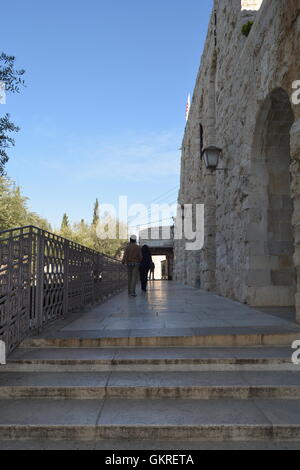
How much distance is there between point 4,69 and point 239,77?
610 cm

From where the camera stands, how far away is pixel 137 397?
10.3ft

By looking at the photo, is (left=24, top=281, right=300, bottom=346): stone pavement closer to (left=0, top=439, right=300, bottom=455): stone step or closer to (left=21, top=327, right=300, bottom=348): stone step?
(left=21, top=327, right=300, bottom=348): stone step

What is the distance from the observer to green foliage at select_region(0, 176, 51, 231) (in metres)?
21.5

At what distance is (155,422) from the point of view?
268cm

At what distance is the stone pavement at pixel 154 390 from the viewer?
2.61 meters

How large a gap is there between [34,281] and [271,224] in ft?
16.8

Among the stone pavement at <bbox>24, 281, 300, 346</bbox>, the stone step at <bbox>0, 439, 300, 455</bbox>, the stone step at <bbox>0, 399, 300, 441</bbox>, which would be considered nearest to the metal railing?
the stone pavement at <bbox>24, 281, 300, 346</bbox>

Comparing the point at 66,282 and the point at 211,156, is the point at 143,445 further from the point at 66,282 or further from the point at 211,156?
the point at 211,156

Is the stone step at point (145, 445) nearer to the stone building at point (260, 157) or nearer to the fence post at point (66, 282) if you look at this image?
the stone building at point (260, 157)

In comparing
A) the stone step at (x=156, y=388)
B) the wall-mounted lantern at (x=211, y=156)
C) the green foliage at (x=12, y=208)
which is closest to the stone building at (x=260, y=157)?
the wall-mounted lantern at (x=211, y=156)

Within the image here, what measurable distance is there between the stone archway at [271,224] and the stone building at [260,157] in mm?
20

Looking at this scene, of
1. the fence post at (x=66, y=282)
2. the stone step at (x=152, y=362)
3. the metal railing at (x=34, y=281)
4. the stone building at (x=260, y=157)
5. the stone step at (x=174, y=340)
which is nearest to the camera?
the stone step at (x=152, y=362)

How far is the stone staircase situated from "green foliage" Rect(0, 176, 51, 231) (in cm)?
1806
